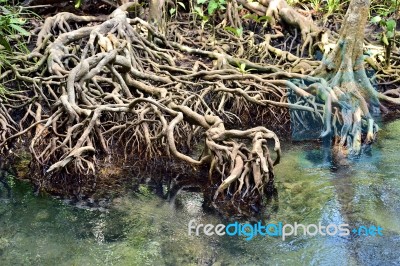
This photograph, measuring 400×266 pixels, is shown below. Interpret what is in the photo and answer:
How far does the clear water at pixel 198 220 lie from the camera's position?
14.6ft

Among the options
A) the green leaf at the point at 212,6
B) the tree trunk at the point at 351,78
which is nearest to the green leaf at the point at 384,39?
the tree trunk at the point at 351,78

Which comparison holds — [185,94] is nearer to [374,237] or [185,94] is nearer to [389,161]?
[389,161]

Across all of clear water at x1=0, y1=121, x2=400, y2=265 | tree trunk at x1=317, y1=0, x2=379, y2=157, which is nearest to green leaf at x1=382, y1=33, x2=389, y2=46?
tree trunk at x1=317, y1=0, x2=379, y2=157

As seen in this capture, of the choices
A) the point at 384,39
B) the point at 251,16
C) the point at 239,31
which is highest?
the point at 384,39

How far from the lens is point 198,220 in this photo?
5.09 metres

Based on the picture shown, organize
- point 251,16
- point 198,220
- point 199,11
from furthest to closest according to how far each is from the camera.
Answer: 1. point 251,16
2. point 199,11
3. point 198,220

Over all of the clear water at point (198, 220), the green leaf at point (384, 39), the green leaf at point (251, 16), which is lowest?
the clear water at point (198, 220)

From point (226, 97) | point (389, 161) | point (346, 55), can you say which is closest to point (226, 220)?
point (389, 161)

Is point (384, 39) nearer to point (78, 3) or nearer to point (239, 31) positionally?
point (239, 31)

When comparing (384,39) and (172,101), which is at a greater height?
(384,39)

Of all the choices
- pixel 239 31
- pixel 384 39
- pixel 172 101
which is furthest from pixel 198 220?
pixel 384 39

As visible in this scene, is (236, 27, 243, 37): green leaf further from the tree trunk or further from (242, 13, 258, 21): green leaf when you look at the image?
the tree trunk

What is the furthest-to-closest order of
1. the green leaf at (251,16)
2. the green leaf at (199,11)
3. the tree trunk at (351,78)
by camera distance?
1. the green leaf at (251,16)
2. the green leaf at (199,11)
3. the tree trunk at (351,78)

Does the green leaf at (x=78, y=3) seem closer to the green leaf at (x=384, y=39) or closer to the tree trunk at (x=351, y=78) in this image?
the tree trunk at (x=351, y=78)
